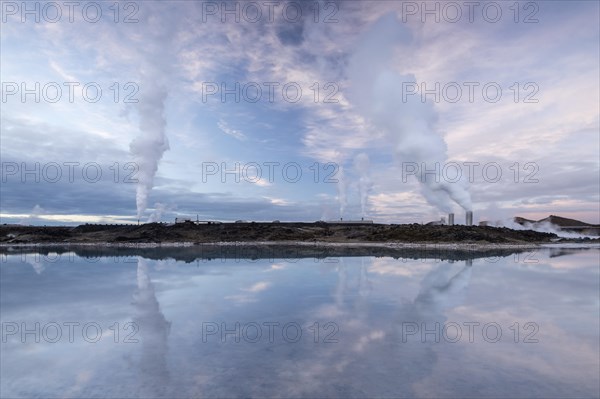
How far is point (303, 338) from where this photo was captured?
1205cm

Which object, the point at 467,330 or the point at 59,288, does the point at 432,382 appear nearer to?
the point at 467,330

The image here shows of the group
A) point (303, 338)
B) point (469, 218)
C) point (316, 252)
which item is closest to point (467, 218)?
point (469, 218)

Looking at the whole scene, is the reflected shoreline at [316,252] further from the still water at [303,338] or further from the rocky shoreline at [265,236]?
the still water at [303,338]

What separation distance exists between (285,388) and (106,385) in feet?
13.7

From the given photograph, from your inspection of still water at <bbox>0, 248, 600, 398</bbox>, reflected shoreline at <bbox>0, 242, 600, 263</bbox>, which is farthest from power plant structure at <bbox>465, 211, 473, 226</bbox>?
still water at <bbox>0, 248, 600, 398</bbox>

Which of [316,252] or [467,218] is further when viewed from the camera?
[467,218]

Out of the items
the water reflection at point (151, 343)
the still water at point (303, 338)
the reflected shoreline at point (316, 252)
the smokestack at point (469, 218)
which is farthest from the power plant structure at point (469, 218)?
the water reflection at point (151, 343)

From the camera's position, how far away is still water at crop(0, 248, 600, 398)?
8.59 meters

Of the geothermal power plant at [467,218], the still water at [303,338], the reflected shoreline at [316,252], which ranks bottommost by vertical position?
the reflected shoreline at [316,252]

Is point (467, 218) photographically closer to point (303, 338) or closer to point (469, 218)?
point (469, 218)

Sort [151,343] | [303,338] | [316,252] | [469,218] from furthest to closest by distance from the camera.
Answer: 1. [469,218]
2. [316,252]
3. [303,338]
4. [151,343]

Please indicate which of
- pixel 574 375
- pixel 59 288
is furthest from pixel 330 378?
pixel 59 288

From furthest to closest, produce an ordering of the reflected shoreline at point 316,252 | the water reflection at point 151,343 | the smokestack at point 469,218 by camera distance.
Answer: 1. the smokestack at point 469,218
2. the reflected shoreline at point 316,252
3. the water reflection at point 151,343

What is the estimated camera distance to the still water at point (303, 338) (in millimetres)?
8594
